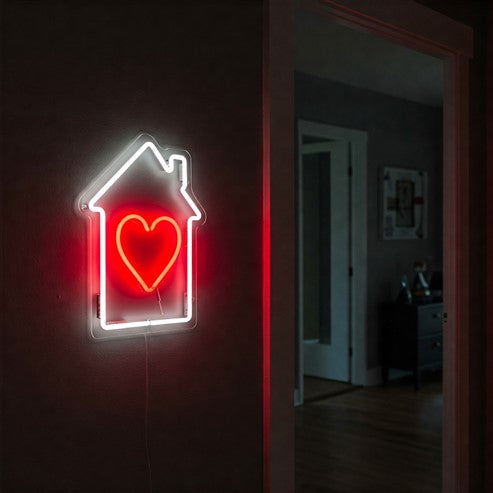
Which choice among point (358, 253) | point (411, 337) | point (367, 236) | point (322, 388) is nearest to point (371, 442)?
point (322, 388)

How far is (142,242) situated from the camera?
5.92 feet

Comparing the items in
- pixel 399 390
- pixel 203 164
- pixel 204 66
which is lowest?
pixel 399 390

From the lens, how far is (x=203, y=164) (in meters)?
2.00

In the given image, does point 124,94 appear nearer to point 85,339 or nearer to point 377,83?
point 85,339

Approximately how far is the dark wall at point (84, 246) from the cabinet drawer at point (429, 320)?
13.0 feet

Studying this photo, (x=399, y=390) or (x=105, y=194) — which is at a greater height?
(x=105, y=194)

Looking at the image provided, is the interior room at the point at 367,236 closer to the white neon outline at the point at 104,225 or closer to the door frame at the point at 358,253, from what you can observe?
the door frame at the point at 358,253

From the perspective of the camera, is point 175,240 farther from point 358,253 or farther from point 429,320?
point 429,320

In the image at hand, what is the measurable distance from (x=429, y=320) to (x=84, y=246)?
15.6ft

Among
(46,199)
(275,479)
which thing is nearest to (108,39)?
(46,199)

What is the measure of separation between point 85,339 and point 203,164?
24.9 inches

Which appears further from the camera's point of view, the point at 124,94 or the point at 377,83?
the point at 377,83

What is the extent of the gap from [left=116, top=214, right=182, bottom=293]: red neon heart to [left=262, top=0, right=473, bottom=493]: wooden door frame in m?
0.40

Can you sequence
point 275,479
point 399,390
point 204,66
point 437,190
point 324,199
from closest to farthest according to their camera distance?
point 204,66, point 275,479, point 399,390, point 324,199, point 437,190
